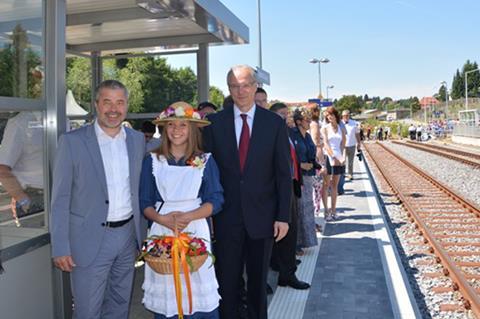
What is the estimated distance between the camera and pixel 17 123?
3.43 m

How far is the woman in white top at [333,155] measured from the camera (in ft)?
28.5

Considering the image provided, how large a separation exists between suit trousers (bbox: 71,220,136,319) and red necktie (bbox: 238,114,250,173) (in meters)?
0.95

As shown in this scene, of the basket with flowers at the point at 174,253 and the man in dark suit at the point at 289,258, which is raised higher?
the basket with flowers at the point at 174,253

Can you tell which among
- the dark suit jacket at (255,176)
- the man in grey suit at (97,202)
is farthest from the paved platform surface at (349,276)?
the man in grey suit at (97,202)

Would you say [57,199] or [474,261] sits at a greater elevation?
[57,199]

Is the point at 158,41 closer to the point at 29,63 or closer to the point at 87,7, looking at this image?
the point at 87,7

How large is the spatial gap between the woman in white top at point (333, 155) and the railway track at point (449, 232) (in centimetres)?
161

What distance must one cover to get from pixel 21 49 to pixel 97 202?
1.29 metres

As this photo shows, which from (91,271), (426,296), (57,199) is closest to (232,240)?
(91,271)

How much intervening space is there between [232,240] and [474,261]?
4547mm

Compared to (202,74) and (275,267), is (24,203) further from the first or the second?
(202,74)

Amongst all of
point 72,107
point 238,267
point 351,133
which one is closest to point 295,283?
point 238,267

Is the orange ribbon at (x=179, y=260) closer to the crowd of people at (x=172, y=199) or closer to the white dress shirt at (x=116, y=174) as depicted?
the crowd of people at (x=172, y=199)

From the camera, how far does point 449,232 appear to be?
27.6 ft
